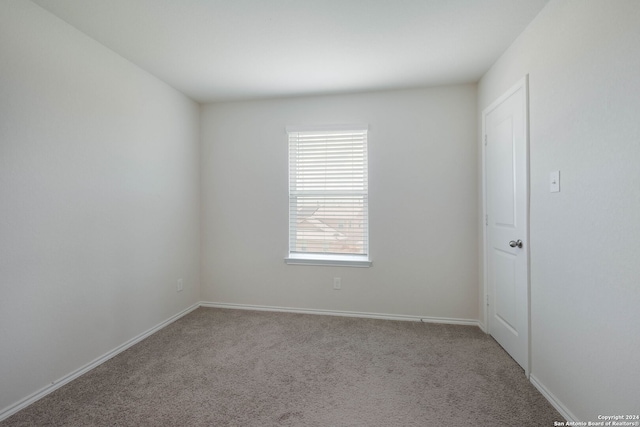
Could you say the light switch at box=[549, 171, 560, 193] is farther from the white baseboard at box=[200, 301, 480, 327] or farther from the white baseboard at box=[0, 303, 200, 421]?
the white baseboard at box=[0, 303, 200, 421]

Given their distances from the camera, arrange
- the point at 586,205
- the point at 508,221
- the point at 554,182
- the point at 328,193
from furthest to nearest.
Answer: the point at 328,193 < the point at 508,221 < the point at 554,182 < the point at 586,205

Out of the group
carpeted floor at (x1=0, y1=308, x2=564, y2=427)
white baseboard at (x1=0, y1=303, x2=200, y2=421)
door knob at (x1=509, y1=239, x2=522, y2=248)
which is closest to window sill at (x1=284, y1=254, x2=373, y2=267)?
carpeted floor at (x1=0, y1=308, x2=564, y2=427)

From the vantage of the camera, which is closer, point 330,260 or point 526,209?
point 526,209

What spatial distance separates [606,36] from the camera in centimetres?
133

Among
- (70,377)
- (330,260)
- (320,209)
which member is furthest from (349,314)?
(70,377)

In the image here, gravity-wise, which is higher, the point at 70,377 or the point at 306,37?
the point at 306,37

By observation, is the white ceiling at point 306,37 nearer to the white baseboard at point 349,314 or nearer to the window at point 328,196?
Result: the window at point 328,196

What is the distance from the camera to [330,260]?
10.4 feet

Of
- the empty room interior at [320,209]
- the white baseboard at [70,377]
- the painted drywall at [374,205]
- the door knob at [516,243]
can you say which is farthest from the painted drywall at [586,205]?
the white baseboard at [70,377]

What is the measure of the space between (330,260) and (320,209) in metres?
0.59

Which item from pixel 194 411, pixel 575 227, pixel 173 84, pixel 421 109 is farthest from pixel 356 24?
pixel 194 411

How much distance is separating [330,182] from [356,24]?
1602 mm

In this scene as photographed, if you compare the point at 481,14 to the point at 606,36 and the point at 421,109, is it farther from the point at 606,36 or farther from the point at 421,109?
the point at 421,109

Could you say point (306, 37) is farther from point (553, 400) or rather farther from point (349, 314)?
point (553, 400)
